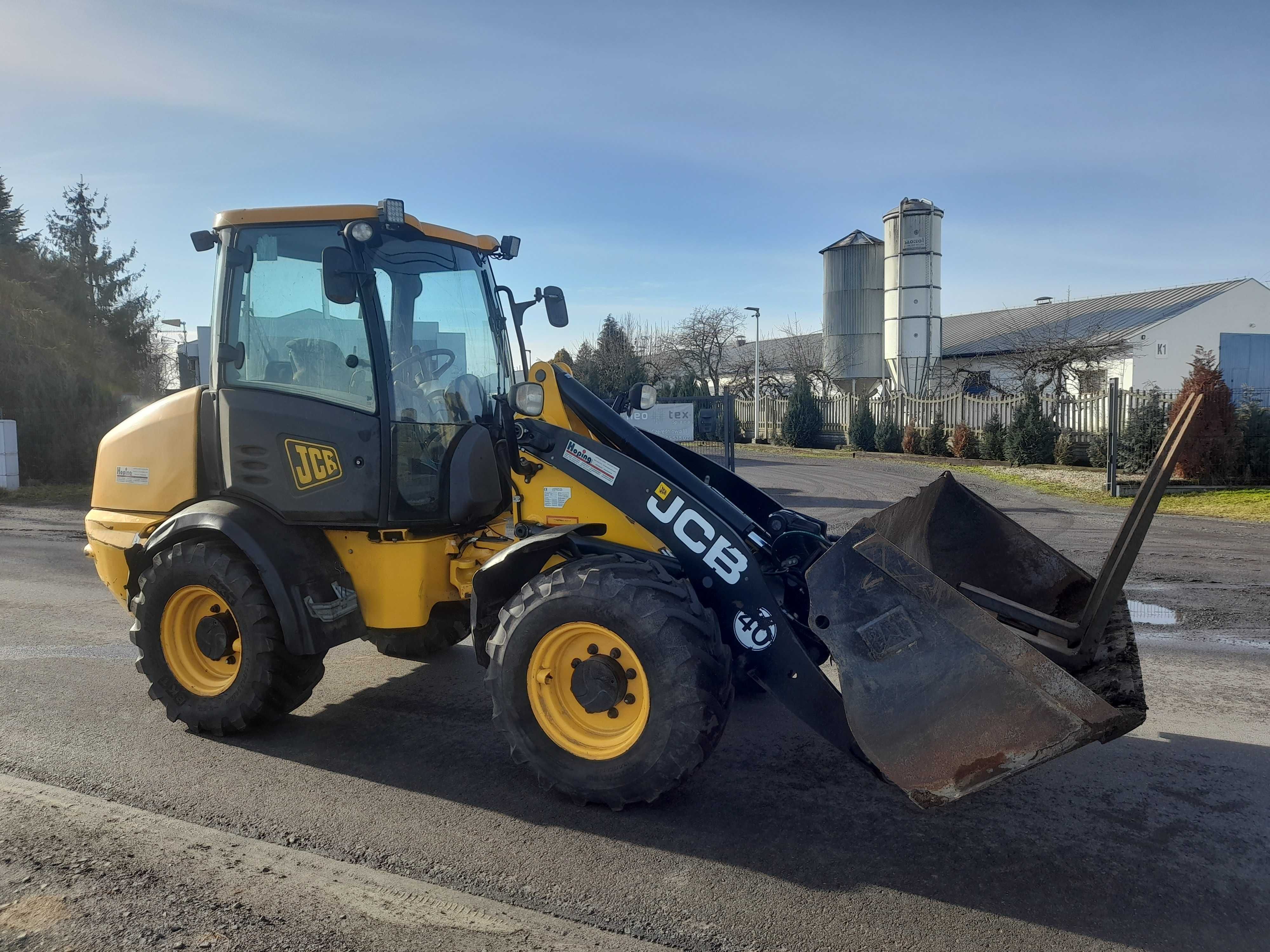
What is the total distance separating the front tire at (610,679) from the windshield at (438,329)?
53.0 inches

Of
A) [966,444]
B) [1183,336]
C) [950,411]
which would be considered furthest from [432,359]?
[1183,336]

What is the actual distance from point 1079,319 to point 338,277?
40772 millimetres

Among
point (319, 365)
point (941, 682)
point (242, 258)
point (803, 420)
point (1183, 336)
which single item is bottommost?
point (941, 682)

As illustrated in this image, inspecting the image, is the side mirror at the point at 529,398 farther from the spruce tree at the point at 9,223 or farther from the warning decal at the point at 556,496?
the spruce tree at the point at 9,223

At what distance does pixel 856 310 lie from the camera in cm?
3572

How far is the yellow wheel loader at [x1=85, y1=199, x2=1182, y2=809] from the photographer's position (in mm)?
3609

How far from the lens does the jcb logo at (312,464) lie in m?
4.60

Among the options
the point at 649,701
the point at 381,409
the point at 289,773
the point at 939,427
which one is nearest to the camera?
the point at 649,701

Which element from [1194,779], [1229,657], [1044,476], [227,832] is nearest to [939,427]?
[1044,476]

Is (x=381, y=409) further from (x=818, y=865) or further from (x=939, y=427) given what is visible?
(x=939, y=427)

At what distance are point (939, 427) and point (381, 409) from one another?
23233 millimetres

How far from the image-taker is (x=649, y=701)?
3.62 metres

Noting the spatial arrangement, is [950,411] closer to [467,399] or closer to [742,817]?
[467,399]

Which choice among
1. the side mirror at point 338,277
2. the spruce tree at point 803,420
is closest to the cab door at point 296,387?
the side mirror at point 338,277
